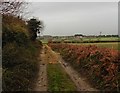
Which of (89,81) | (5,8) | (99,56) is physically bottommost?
(89,81)

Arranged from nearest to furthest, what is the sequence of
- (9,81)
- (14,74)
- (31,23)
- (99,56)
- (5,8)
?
(9,81), (14,74), (5,8), (99,56), (31,23)

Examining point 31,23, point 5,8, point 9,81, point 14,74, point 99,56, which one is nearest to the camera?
point 9,81

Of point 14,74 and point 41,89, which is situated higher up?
point 14,74

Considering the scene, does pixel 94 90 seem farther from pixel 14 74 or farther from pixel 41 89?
pixel 14 74

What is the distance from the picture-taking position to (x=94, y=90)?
1476 cm

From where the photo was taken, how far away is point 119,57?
Answer: 592 inches

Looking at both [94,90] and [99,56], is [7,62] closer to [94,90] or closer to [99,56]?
[94,90]

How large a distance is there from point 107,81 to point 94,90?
86 centimetres

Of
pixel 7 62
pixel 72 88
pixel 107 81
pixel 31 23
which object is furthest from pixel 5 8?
pixel 31 23

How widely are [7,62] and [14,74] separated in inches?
63.3

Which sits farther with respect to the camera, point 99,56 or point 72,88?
point 99,56

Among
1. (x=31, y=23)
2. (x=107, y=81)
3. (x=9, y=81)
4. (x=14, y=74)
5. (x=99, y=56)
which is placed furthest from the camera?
(x=31, y=23)

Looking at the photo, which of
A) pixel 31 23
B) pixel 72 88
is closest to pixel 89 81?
pixel 72 88

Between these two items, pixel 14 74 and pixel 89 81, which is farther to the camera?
pixel 89 81
